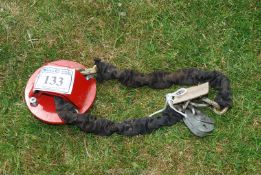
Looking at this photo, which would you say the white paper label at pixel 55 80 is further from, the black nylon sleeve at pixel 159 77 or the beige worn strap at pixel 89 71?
the black nylon sleeve at pixel 159 77

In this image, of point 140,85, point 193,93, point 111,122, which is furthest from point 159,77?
point 111,122

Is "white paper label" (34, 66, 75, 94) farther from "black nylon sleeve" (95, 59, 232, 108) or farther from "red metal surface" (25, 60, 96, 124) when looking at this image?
"black nylon sleeve" (95, 59, 232, 108)

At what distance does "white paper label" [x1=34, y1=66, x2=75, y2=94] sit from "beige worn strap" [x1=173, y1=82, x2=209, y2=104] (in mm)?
665

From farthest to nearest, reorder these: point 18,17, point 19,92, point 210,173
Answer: point 18,17 < point 19,92 < point 210,173

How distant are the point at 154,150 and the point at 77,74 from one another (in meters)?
0.67

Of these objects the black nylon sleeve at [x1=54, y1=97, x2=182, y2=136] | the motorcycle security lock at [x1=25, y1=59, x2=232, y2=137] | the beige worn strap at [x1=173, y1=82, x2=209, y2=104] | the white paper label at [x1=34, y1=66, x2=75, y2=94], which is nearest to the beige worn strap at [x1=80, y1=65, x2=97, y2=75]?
the motorcycle security lock at [x1=25, y1=59, x2=232, y2=137]

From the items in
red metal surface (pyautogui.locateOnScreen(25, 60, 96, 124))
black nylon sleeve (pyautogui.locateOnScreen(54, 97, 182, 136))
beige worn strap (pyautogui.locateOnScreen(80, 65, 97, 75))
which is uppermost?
beige worn strap (pyautogui.locateOnScreen(80, 65, 97, 75))

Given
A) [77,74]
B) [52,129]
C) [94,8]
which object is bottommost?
[52,129]

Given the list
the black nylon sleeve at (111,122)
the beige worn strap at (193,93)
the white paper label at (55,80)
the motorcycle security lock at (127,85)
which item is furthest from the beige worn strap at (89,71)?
the beige worn strap at (193,93)

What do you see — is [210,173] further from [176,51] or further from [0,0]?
[0,0]

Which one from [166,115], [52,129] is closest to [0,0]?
[52,129]

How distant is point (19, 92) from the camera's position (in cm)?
354

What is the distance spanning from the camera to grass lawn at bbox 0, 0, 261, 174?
330 cm

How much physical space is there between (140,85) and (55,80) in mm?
580
